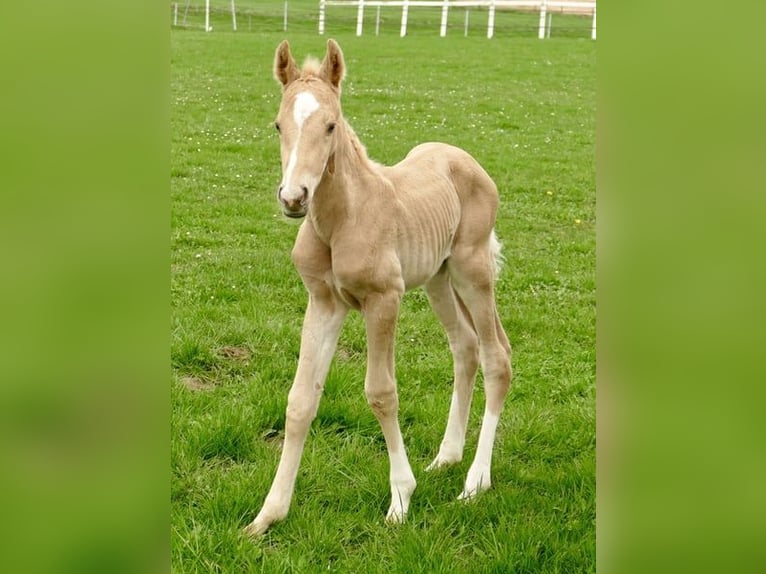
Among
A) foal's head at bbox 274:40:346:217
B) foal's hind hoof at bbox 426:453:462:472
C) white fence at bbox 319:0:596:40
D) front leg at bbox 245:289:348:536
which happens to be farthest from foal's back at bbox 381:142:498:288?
white fence at bbox 319:0:596:40

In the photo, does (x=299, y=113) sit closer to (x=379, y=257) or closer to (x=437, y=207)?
(x=379, y=257)

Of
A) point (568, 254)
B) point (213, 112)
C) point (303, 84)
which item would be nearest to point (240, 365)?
point (303, 84)

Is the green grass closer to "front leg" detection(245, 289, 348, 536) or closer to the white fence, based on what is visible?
"front leg" detection(245, 289, 348, 536)

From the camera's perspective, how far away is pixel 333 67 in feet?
10.5

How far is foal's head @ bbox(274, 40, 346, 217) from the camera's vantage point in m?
2.81

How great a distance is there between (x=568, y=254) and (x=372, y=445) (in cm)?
412

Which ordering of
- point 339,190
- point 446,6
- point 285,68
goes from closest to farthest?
point 285,68 → point 339,190 → point 446,6

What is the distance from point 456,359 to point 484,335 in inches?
9.0

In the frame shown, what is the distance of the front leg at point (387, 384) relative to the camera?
3.49 metres

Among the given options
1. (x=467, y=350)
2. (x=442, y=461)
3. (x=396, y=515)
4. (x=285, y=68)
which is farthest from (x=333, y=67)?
(x=442, y=461)

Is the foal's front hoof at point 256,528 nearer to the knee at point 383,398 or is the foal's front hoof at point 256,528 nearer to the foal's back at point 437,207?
the knee at point 383,398
